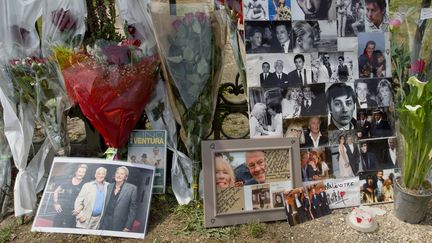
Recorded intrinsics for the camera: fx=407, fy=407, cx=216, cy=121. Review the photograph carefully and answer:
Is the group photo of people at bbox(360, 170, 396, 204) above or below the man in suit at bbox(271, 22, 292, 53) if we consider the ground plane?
below

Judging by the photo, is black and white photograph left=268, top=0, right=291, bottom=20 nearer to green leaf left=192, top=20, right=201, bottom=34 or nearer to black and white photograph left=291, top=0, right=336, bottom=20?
black and white photograph left=291, top=0, right=336, bottom=20

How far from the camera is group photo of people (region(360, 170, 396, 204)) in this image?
2801 mm

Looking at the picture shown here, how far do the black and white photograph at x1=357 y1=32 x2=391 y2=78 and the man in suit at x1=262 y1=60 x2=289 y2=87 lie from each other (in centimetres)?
56

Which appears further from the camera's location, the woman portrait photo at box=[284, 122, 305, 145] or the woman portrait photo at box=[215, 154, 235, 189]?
the woman portrait photo at box=[284, 122, 305, 145]

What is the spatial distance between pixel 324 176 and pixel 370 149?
389mm

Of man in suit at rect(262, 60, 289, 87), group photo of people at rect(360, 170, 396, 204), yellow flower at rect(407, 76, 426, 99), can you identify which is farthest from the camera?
group photo of people at rect(360, 170, 396, 204)

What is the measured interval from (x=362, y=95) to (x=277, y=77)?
63 cm

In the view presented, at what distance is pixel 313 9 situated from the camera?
2.71 meters

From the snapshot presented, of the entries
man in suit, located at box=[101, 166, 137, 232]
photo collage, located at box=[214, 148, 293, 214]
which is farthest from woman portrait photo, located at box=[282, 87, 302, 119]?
man in suit, located at box=[101, 166, 137, 232]

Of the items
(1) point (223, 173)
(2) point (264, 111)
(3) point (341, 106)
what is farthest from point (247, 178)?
(3) point (341, 106)

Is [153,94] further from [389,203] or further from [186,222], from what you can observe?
[389,203]

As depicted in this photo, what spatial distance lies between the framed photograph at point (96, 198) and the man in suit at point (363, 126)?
146 centimetres

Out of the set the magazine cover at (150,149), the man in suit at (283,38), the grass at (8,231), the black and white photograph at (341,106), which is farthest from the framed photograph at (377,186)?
the grass at (8,231)

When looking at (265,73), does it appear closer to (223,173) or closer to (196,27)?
(196,27)
